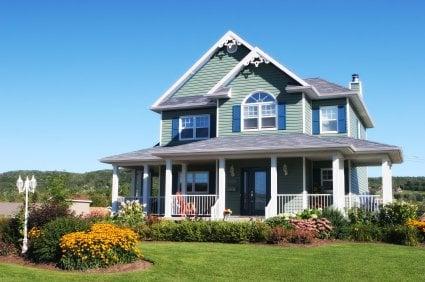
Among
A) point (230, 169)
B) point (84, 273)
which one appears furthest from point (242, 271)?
point (230, 169)

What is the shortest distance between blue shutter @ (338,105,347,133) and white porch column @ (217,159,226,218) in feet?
19.6

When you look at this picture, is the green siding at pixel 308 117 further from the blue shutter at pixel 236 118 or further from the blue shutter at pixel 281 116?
the blue shutter at pixel 236 118

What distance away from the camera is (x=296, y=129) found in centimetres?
2391

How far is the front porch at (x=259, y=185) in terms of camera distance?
2198cm

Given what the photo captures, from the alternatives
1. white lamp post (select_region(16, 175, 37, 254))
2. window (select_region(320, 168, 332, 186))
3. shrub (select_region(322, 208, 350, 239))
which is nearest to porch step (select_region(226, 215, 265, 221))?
shrub (select_region(322, 208, 350, 239))

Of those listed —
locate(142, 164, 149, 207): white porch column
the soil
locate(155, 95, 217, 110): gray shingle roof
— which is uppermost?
locate(155, 95, 217, 110): gray shingle roof

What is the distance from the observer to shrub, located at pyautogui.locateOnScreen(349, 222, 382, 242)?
18.0 m

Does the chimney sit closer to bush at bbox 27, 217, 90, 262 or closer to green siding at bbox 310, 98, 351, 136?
green siding at bbox 310, 98, 351, 136

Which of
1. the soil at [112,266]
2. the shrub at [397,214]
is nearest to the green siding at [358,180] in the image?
the shrub at [397,214]

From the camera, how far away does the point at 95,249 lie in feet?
44.2

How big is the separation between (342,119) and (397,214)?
655 centimetres

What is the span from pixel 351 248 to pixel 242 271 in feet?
15.5

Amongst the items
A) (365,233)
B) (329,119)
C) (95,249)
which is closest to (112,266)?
(95,249)

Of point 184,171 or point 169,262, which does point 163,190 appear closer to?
point 184,171
